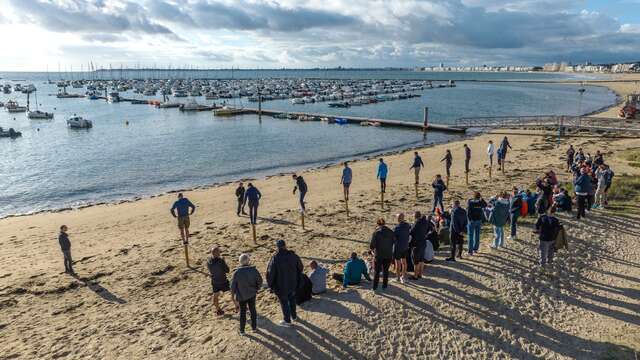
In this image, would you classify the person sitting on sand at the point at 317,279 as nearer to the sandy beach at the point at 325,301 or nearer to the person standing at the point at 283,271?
the sandy beach at the point at 325,301

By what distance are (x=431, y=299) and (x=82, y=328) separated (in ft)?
23.3

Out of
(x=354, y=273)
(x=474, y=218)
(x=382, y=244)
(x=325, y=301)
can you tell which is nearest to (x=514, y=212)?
(x=474, y=218)

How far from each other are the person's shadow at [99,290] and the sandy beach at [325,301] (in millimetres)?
28

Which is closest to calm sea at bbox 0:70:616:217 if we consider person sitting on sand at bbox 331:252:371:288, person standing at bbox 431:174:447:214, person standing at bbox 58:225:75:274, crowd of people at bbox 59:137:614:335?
person standing at bbox 431:174:447:214

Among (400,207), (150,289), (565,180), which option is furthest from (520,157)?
(150,289)

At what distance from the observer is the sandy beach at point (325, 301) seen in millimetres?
7480

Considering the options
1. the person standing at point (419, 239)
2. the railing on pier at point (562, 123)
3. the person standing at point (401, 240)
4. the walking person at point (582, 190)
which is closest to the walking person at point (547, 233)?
the person standing at point (419, 239)

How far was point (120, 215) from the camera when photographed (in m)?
18.9

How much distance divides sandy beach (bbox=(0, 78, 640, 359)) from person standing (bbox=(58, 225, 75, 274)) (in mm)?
338

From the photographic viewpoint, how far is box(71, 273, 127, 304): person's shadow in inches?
394

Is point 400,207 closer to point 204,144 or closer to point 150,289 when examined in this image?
point 150,289

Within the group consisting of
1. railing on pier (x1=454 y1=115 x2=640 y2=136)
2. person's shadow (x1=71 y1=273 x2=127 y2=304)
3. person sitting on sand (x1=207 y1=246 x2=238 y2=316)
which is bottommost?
person's shadow (x1=71 y1=273 x2=127 y2=304)

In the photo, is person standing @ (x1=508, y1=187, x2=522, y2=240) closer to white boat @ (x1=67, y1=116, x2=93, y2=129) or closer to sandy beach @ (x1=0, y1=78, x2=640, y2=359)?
sandy beach @ (x1=0, y1=78, x2=640, y2=359)

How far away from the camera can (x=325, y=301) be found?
28.6ft
